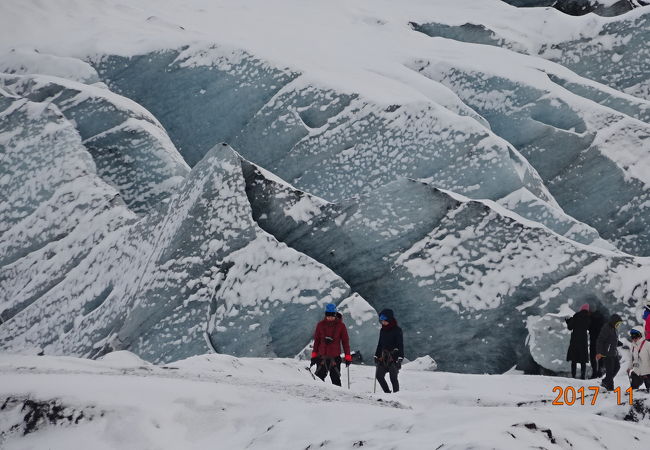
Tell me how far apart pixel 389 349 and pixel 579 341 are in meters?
5.56

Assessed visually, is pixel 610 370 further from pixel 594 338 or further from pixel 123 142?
pixel 123 142

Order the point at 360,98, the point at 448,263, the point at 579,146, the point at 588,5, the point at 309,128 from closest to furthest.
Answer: the point at 448,263
the point at 360,98
the point at 309,128
the point at 579,146
the point at 588,5

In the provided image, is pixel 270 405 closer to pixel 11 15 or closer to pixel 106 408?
pixel 106 408

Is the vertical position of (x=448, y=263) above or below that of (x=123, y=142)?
above

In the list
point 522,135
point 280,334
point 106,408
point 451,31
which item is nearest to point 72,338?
point 280,334

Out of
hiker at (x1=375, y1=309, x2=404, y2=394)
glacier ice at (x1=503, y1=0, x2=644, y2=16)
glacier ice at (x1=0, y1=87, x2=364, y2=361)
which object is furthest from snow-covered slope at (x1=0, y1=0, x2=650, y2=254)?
hiker at (x1=375, y1=309, x2=404, y2=394)

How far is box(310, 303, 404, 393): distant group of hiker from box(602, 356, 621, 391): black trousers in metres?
3.45

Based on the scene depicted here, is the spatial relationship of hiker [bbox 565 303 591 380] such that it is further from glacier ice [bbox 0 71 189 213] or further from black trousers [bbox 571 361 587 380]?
glacier ice [bbox 0 71 189 213]

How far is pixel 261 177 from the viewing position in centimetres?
1855

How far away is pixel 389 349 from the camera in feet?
41.4

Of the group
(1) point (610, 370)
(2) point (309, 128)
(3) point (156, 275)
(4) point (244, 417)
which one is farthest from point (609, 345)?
(2) point (309, 128)

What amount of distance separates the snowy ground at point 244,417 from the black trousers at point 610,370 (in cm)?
268

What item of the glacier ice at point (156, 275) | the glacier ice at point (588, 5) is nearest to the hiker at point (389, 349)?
the glacier ice at point (156, 275)

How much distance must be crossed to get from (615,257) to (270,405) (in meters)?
11.9
